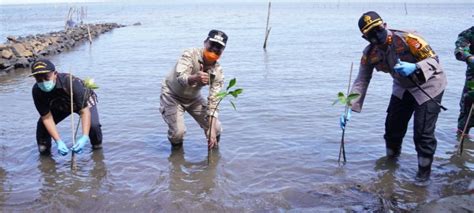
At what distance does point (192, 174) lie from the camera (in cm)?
561

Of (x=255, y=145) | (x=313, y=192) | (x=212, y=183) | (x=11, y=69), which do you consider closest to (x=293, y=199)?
(x=313, y=192)

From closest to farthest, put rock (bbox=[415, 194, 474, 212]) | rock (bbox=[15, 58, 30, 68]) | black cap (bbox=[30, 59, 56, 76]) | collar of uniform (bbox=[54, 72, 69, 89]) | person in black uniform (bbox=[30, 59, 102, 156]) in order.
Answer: rock (bbox=[415, 194, 474, 212]) → black cap (bbox=[30, 59, 56, 76]) → person in black uniform (bbox=[30, 59, 102, 156]) → collar of uniform (bbox=[54, 72, 69, 89]) → rock (bbox=[15, 58, 30, 68])

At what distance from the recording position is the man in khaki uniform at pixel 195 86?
5363mm

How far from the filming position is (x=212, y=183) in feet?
17.5

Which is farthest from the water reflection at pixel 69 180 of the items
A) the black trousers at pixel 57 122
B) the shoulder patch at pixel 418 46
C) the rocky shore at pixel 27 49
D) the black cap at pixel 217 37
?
the rocky shore at pixel 27 49

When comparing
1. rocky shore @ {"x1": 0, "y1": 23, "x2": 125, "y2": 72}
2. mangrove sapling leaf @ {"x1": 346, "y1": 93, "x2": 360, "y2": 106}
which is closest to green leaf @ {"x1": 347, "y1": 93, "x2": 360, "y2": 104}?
mangrove sapling leaf @ {"x1": 346, "y1": 93, "x2": 360, "y2": 106}

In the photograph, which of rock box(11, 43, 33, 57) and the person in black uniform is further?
rock box(11, 43, 33, 57)

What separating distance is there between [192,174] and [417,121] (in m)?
2.70

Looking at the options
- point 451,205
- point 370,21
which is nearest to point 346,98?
point 370,21

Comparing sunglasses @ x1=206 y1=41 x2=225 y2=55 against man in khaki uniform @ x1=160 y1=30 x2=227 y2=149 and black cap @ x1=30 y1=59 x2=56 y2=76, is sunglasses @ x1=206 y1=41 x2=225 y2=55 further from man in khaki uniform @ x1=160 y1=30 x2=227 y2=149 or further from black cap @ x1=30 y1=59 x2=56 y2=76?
black cap @ x1=30 y1=59 x2=56 y2=76

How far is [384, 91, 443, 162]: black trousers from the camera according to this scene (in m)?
4.84

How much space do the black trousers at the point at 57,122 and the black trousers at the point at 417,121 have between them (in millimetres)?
3819

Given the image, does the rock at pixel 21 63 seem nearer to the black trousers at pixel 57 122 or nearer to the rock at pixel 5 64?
the rock at pixel 5 64

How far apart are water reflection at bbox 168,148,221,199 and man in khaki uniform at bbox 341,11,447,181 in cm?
233
